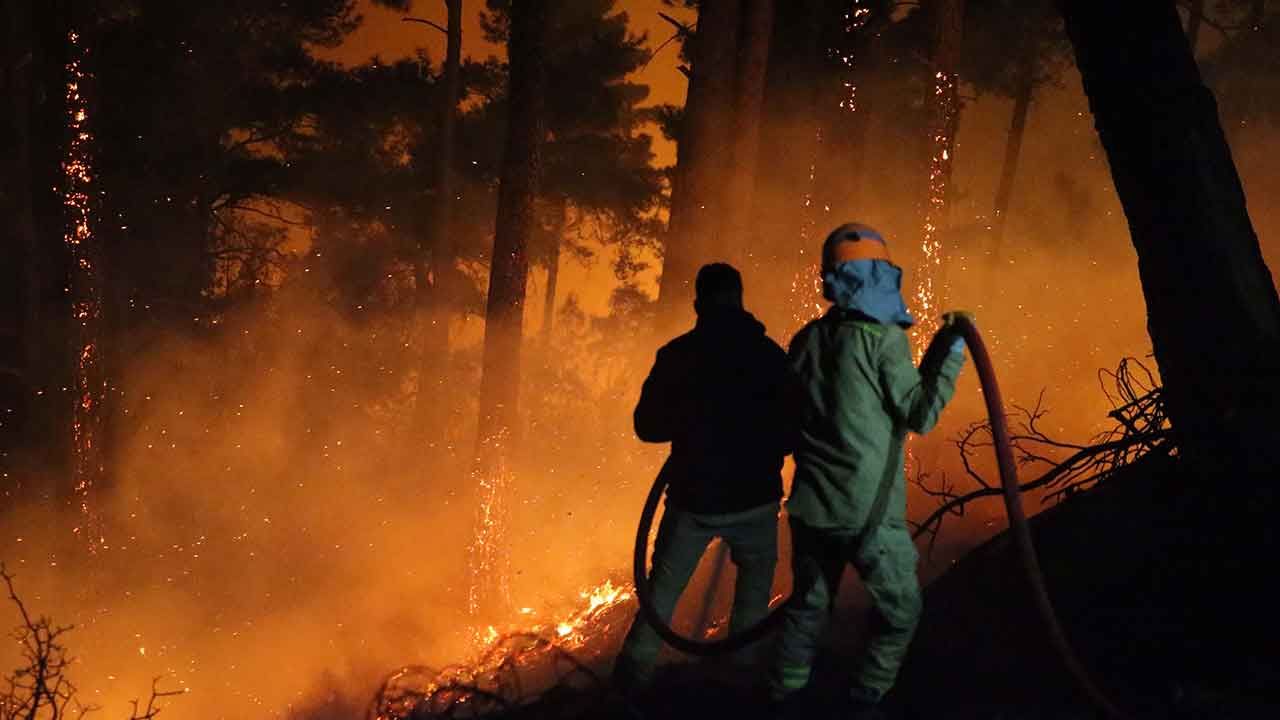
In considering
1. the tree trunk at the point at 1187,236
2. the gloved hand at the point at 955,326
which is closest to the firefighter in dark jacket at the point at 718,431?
the gloved hand at the point at 955,326

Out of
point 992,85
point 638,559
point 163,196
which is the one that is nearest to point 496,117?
point 163,196

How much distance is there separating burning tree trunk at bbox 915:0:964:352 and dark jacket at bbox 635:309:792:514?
7057 mm

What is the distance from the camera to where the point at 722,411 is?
4348mm

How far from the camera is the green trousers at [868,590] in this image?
4.05 metres

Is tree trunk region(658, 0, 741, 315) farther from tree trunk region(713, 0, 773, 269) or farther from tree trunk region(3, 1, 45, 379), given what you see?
tree trunk region(3, 1, 45, 379)

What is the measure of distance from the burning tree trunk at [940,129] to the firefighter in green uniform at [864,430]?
7.19 meters

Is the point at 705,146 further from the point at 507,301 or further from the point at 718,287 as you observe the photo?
the point at 718,287

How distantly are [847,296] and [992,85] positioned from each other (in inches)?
946

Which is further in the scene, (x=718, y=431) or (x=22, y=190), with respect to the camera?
(x=22, y=190)

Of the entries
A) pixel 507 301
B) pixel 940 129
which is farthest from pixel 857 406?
pixel 940 129

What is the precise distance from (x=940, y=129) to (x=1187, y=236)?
693 centimetres

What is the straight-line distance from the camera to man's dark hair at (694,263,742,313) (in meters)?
4.37

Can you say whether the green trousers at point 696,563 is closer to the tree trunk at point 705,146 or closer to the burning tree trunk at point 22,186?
the tree trunk at point 705,146

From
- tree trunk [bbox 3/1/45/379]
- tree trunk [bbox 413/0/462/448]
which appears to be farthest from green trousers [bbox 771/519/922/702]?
tree trunk [bbox 413/0/462/448]
